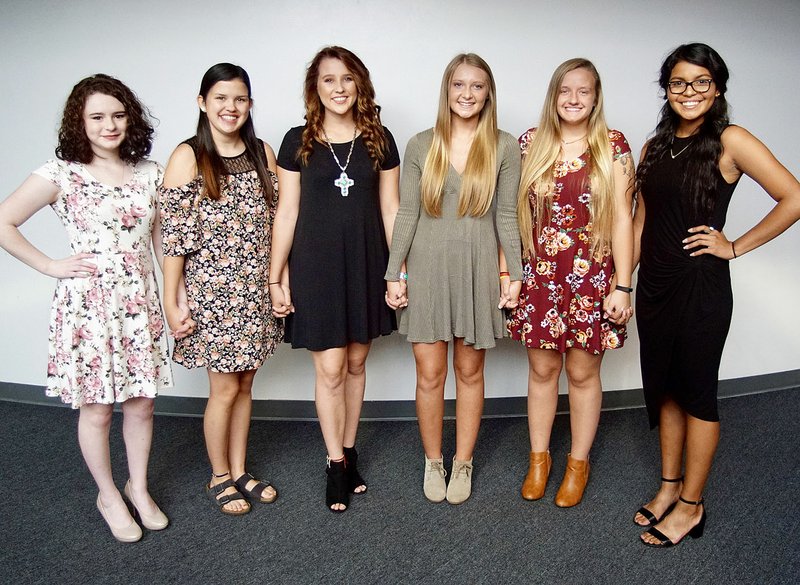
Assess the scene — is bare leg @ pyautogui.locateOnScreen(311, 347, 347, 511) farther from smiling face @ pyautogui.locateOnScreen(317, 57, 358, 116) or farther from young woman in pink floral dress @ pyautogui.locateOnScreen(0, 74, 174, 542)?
smiling face @ pyautogui.locateOnScreen(317, 57, 358, 116)

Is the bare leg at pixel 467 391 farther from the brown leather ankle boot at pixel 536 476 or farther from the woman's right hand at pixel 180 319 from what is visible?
the woman's right hand at pixel 180 319

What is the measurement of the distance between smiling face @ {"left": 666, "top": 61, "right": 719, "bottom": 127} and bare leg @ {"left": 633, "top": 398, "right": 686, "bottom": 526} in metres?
1.08

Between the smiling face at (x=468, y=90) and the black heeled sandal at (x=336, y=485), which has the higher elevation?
the smiling face at (x=468, y=90)

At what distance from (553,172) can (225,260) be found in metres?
1.26

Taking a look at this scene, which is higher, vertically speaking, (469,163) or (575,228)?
(469,163)

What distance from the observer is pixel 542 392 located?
2.57 meters

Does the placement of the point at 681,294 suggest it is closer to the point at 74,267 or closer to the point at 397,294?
the point at 397,294

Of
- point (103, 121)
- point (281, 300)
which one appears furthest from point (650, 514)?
point (103, 121)

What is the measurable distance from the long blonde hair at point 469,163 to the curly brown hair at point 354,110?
0.22m

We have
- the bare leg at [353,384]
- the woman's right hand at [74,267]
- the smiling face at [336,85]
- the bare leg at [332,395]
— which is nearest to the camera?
the woman's right hand at [74,267]

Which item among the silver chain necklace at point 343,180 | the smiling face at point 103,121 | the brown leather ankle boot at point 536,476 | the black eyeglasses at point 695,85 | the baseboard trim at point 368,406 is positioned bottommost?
the baseboard trim at point 368,406

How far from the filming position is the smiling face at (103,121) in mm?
2074

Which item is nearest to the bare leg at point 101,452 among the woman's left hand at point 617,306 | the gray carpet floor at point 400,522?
the gray carpet floor at point 400,522

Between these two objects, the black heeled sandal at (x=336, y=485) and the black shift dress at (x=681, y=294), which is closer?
the black shift dress at (x=681, y=294)
